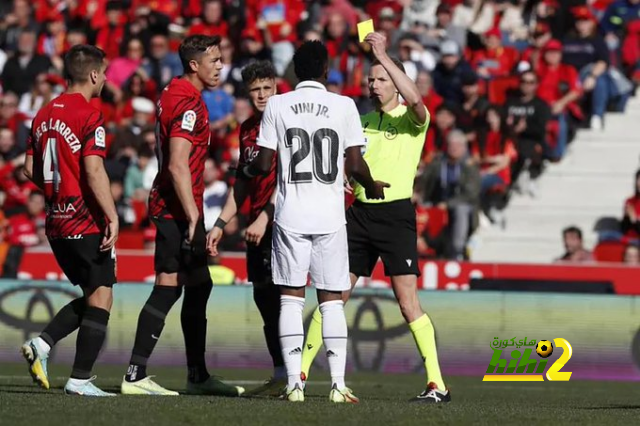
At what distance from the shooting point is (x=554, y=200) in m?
19.7

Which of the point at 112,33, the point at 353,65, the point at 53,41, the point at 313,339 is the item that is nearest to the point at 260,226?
the point at 313,339

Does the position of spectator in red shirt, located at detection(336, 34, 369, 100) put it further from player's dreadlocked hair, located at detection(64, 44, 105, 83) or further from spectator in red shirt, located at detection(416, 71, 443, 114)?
player's dreadlocked hair, located at detection(64, 44, 105, 83)

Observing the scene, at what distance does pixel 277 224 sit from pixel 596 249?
29.7ft

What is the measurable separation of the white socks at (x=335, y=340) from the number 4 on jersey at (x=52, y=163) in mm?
2112

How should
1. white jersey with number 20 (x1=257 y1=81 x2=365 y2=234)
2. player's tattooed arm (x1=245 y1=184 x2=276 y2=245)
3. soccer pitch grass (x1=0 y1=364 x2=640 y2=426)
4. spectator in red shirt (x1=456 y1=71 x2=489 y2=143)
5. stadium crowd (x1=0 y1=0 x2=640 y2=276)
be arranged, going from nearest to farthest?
soccer pitch grass (x1=0 y1=364 x2=640 y2=426) → white jersey with number 20 (x1=257 y1=81 x2=365 y2=234) → player's tattooed arm (x1=245 y1=184 x2=276 y2=245) → stadium crowd (x1=0 y1=0 x2=640 y2=276) → spectator in red shirt (x1=456 y1=71 x2=489 y2=143)

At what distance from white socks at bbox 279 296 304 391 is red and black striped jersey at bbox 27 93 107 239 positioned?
1.48 m

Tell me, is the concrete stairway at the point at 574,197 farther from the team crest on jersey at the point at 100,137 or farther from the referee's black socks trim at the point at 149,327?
the team crest on jersey at the point at 100,137

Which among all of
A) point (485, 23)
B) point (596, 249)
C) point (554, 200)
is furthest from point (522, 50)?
point (596, 249)

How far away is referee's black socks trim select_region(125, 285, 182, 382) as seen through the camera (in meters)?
10.2

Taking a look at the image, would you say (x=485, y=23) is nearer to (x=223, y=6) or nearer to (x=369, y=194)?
(x=223, y=6)

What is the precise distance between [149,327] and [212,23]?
12.4m

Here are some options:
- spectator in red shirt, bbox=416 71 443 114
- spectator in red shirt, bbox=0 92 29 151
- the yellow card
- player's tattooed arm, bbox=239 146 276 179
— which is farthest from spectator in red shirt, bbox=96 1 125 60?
player's tattooed arm, bbox=239 146 276 179

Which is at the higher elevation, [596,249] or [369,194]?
[369,194]

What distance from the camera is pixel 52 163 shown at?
9.89 meters
